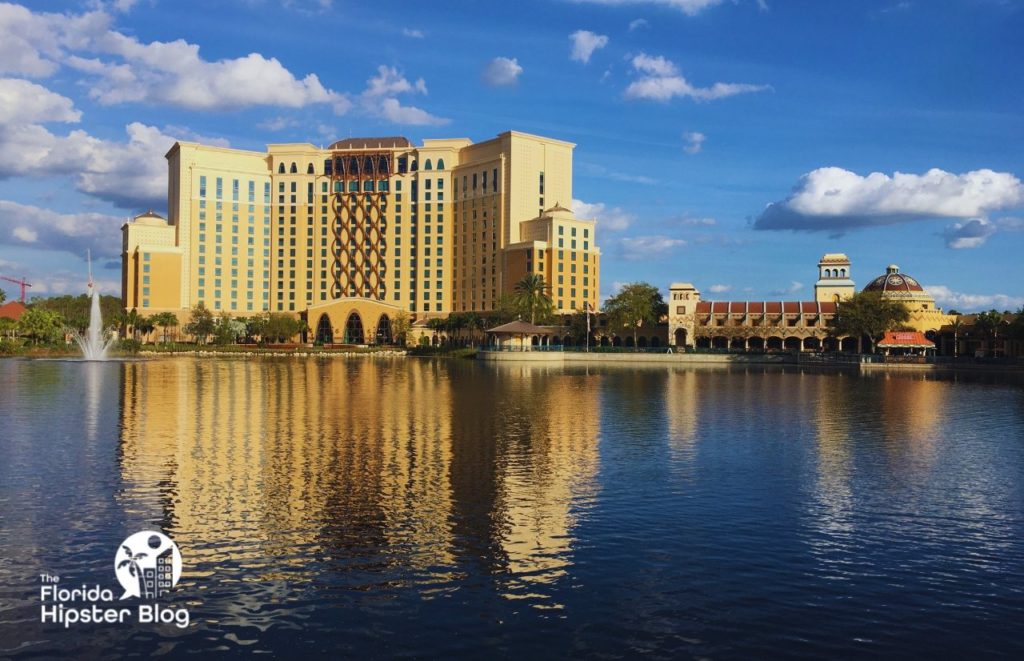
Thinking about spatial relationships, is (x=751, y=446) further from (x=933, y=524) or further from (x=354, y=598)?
(x=354, y=598)

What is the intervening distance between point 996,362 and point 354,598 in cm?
13389

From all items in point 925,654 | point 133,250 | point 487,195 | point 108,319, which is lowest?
point 925,654

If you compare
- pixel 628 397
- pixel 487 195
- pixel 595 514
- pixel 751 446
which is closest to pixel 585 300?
pixel 487 195

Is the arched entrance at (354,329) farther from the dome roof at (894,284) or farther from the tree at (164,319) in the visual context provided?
the dome roof at (894,284)

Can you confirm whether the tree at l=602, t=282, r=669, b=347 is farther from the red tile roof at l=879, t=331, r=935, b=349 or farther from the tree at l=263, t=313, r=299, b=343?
the tree at l=263, t=313, r=299, b=343

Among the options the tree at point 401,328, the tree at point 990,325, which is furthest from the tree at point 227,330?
the tree at point 990,325

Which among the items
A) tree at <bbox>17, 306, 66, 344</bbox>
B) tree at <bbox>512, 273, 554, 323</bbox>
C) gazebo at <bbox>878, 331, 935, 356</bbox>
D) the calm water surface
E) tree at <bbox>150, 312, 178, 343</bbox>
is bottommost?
the calm water surface

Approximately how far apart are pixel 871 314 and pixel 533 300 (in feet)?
206

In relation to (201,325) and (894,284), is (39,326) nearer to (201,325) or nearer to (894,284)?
(201,325)

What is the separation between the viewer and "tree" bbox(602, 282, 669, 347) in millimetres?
162750

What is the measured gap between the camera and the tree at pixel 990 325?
14562 centimetres

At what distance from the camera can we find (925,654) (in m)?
15.4

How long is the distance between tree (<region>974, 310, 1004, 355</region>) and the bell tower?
1212 inches

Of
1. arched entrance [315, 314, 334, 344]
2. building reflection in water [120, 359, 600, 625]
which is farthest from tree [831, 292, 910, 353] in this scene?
arched entrance [315, 314, 334, 344]
